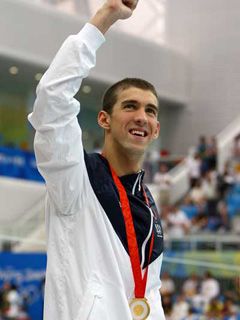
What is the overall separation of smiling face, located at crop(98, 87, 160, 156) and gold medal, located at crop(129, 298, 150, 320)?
16.1 inches

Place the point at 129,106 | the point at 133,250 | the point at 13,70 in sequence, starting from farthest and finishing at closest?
the point at 13,70
the point at 129,106
the point at 133,250

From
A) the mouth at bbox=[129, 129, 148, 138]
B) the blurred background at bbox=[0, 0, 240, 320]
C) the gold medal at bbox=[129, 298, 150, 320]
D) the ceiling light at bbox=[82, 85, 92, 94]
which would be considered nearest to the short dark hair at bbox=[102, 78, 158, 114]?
the mouth at bbox=[129, 129, 148, 138]

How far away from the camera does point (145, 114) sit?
2334 millimetres

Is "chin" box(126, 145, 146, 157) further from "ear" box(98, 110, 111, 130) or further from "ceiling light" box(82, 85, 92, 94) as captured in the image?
"ceiling light" box(82, 85, 92, 94)

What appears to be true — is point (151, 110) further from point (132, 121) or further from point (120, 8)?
point (120, 8)

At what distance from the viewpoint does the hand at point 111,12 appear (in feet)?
7.00

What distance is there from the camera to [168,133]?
21.8m

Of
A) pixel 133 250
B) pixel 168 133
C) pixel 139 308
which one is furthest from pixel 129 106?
pixel 168 133

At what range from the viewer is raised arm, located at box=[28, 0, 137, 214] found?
2.07 meters

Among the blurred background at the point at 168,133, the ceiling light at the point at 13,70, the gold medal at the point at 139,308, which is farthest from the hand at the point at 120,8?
the ceiling light at the point at 13,70

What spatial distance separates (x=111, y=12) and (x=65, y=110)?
0.29 meters

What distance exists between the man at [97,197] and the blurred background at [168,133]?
27.3ft

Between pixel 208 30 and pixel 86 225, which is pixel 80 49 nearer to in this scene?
pixel 86 225

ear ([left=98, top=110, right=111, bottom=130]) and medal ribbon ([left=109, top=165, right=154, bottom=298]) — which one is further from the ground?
ear ([left=98, top=110, right=111, bottom=130])
